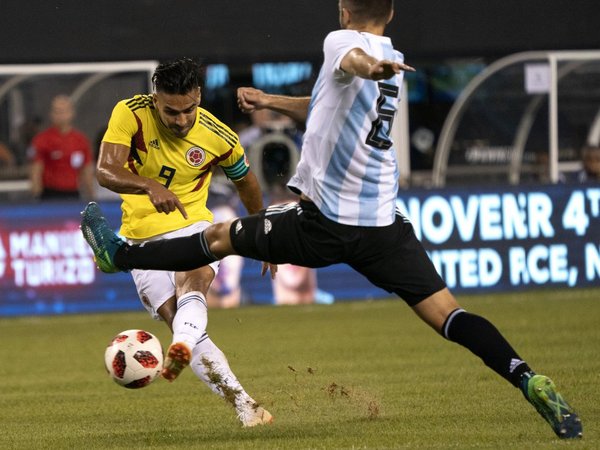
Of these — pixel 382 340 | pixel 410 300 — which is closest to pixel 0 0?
pixel 382 340

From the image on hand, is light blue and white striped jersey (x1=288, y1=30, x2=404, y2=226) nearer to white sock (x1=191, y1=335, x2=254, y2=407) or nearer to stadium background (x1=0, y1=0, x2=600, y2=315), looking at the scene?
white sock (x1=191, y1=335, x2=254, y2=407)

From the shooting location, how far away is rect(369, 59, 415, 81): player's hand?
6285 mm

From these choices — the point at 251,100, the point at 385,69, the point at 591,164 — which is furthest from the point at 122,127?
the point at 591,164

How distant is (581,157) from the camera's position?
19016mm

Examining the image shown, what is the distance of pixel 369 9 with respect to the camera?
6906 millimetres

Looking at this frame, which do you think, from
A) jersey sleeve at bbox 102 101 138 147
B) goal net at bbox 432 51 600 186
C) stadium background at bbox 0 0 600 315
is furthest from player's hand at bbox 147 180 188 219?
goal net at bbox 432 51 600 186

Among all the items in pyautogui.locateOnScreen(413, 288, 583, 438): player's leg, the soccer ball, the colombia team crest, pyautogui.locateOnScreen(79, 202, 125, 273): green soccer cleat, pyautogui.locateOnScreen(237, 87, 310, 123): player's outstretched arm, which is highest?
pyautogui.locateOnScreen(237, 87, 310, 123): player's outstretched arm

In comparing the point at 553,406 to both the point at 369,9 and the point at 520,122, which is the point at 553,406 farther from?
the point at 520,122

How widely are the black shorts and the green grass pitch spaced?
0.83 m

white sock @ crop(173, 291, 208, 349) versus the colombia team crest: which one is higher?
the colombia team crest

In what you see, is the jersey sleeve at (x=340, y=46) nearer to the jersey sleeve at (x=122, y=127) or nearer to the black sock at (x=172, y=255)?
the black sock at (x=172, y=255)

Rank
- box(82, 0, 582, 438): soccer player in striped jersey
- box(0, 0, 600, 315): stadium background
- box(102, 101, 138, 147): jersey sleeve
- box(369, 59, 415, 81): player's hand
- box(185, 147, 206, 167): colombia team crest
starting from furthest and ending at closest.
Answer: box(0, 0, 600, 315): stadium background
box(185, 147, 206, 167): colombia team crest
box(102, 101, 138, 147): jersey sleeve
box(82, 0, 582, 438): soccer player in striped jersey
box(369, 59, 415, 81): player's hand

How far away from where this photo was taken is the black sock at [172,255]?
24.0 ft

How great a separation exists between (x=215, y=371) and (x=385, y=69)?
2.44 metres
